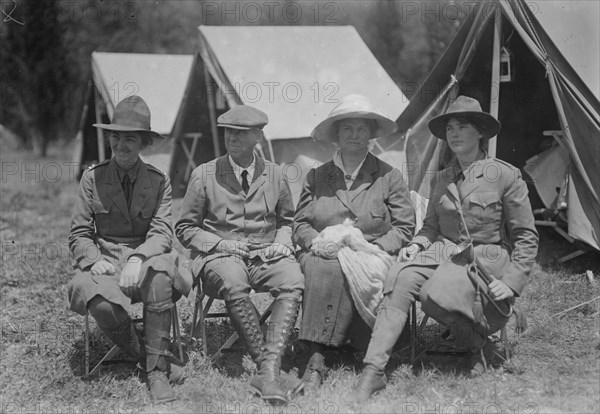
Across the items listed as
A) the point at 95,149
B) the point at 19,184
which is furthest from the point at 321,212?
the point at 19,184

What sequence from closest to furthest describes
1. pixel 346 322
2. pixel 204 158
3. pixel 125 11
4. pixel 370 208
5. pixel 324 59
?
pixel 346 322, pixel 370 208, pixel 324 59, pixel 204 158, pixel 125 11

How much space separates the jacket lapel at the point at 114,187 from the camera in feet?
13.4

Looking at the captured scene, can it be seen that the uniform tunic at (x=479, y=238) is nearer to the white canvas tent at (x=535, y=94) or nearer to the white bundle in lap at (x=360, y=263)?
the white bundle in lap at (x=360, y=263)

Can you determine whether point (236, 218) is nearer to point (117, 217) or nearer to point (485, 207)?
point (117, 217)

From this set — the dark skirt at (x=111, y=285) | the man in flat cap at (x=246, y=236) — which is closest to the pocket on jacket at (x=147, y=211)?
the man in flat cap at (x=246, y=236)

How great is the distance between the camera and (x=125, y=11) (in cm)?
2583

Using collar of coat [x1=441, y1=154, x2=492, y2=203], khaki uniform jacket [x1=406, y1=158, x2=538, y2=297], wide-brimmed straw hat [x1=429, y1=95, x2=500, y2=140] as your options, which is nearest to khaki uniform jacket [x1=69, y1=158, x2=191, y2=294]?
khaki uniform jacket [x1=406, y1=158, x2=538, y2=297]

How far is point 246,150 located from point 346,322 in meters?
1.32

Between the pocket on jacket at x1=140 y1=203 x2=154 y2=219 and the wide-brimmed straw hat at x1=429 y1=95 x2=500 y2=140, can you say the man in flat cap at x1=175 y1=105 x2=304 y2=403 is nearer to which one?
the pocket on jacket at x1=140 y1=203 x2=154 y2=219

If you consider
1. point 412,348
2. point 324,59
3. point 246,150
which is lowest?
point 412,348

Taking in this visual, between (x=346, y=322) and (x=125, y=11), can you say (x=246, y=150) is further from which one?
(x=125, y=11)

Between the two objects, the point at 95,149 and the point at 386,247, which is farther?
the point at 95,149

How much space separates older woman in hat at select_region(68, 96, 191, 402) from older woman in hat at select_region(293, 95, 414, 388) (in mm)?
821

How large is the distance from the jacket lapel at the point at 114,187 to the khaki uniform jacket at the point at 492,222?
1.84m
